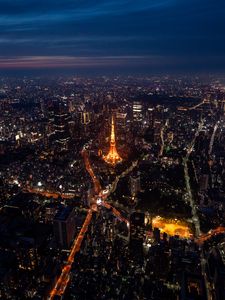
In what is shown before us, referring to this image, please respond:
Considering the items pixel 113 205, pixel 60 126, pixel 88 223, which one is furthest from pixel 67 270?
pixel 60 126

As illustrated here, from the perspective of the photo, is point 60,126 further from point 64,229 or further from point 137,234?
point 137,234

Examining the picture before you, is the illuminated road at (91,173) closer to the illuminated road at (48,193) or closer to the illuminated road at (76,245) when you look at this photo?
the illuminated road at (76,245)

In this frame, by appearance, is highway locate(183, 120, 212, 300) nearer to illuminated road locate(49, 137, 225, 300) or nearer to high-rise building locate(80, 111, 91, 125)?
illuminated road locate(49, 137, 225, 300)

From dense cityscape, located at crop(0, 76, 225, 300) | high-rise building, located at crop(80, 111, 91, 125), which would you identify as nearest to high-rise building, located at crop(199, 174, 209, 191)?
dense cityscape, located at crop(0, 76, 225, 300)

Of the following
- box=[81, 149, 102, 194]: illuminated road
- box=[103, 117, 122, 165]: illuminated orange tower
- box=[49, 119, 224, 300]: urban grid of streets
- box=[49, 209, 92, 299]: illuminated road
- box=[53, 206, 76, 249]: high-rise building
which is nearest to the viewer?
box=[49, 209, 92, 299]: illuminated road

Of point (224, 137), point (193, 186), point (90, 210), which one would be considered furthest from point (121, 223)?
point (224, 137)

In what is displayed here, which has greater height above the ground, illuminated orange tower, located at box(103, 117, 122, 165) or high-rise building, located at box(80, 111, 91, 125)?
high-rise building, located at box(80, 111, 91, 125)

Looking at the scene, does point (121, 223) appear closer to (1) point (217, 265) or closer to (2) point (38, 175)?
(1) point (217, 265)
